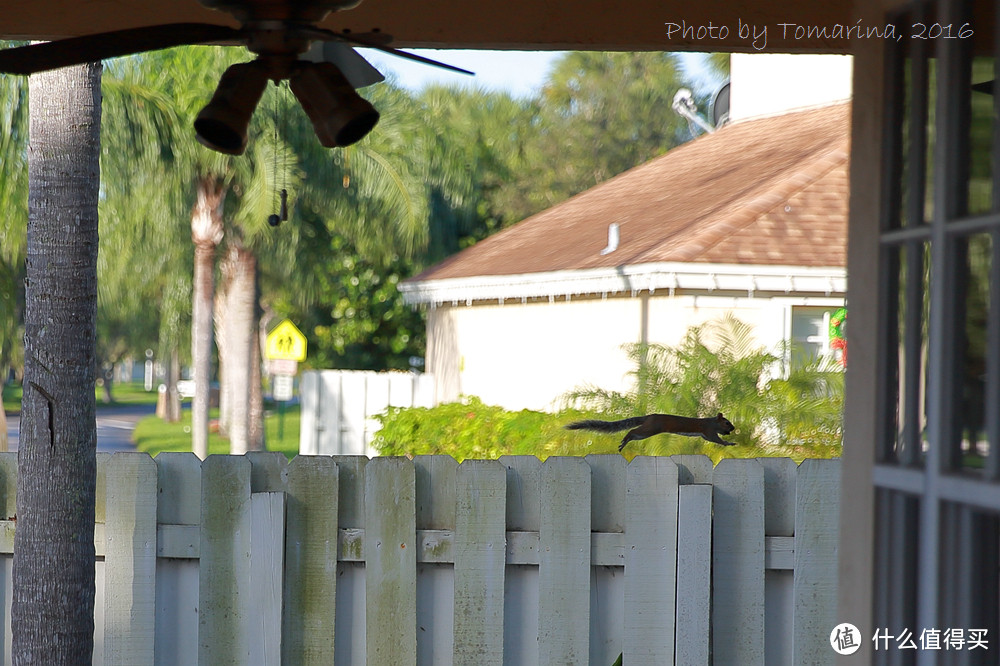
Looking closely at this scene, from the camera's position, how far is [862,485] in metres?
2.40

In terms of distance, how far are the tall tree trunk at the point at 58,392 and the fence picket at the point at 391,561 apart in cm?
100

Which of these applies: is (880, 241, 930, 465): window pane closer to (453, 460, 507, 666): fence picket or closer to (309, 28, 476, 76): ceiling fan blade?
(309, 28, 476, 76): ceiling fan blade

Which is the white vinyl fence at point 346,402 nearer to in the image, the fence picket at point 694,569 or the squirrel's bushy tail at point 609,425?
the squirrel's bushy tail at point 609,425

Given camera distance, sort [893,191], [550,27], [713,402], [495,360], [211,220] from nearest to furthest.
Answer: [893,191], [550,27], [713,402], [495,360], [211,220]

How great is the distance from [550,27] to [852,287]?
1.63 metres

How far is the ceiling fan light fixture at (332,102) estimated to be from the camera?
8.19 feet

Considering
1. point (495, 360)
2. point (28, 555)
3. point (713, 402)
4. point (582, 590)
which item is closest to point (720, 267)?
point (713, 402)

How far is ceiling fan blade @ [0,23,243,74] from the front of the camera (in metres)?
2.53

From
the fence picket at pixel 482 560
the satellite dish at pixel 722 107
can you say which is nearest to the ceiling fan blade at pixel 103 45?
the fence picket at pixel 482 560

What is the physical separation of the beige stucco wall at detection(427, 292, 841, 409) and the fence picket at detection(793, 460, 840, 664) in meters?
4.82

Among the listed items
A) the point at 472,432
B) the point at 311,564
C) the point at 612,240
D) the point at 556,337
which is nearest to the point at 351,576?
the point at 311,564

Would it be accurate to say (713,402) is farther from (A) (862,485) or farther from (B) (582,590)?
(A) (862,485)

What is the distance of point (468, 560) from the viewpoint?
3.89m

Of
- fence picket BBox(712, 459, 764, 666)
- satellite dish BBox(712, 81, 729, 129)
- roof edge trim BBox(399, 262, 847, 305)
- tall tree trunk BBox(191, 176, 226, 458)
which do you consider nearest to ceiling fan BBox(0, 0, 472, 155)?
fence picket BBox(712, 459, 764, 666)
